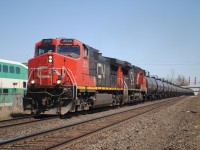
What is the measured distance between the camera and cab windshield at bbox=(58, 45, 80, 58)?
15648 mm

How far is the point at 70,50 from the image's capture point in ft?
51.8

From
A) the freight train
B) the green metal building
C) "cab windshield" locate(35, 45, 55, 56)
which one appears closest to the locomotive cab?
the freight train

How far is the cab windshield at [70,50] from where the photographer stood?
15.6 meters

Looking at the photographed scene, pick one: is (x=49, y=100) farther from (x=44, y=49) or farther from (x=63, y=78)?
(x=44, y=49)

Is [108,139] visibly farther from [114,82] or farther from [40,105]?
[114,82]

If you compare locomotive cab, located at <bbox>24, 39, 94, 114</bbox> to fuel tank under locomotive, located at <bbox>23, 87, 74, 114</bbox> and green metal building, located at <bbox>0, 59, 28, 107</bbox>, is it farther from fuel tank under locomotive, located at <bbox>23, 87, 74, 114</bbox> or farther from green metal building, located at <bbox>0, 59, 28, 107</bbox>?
green metal building, located at <bbox>0, 59, 28, 107</bbox>

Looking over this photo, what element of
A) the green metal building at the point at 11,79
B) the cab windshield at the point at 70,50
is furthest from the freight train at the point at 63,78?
the green metal building at the point at 11,79

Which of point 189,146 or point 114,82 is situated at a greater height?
point 114,82

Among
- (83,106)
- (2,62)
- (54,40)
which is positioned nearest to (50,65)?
(54,40)

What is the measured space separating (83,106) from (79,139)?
23.6ft

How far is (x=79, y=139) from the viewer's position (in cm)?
885

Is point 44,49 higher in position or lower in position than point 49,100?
higher

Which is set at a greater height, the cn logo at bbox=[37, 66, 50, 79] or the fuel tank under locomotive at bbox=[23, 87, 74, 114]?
the cn logo at bbox=[37, 66, 50, 79]

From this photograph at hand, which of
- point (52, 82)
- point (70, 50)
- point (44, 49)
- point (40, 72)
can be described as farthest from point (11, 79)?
point (52, 82)
